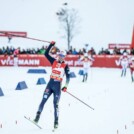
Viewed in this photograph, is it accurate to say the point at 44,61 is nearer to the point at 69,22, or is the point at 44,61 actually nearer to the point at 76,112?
the point at 69,22

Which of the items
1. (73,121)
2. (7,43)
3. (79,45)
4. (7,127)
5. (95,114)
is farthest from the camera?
(79,45)

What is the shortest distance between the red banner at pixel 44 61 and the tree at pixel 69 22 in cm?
1575

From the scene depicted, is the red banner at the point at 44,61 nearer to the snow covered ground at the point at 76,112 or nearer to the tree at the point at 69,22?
the tree at the point at 69,22

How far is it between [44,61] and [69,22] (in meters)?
17.9

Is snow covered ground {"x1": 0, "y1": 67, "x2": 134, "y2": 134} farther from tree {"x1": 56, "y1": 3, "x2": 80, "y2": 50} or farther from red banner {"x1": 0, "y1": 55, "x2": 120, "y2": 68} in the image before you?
tree {"x1": 56, "y1": 3, "x2": 80, "y2": 50}

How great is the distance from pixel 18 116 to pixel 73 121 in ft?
5.78

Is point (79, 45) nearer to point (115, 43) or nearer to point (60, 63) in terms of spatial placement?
point (115, 43)

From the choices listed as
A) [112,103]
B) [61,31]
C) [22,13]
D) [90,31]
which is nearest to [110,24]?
[90,31]

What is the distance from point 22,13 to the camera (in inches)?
2218

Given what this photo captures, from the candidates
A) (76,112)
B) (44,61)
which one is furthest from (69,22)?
(76,112)

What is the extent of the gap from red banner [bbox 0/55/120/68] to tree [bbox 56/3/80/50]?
620 inches

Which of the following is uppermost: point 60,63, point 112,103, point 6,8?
point 6,8

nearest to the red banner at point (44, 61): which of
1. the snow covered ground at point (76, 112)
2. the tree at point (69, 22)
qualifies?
the tree at point (69, 22)

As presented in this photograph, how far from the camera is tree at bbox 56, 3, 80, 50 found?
53.6 metres
